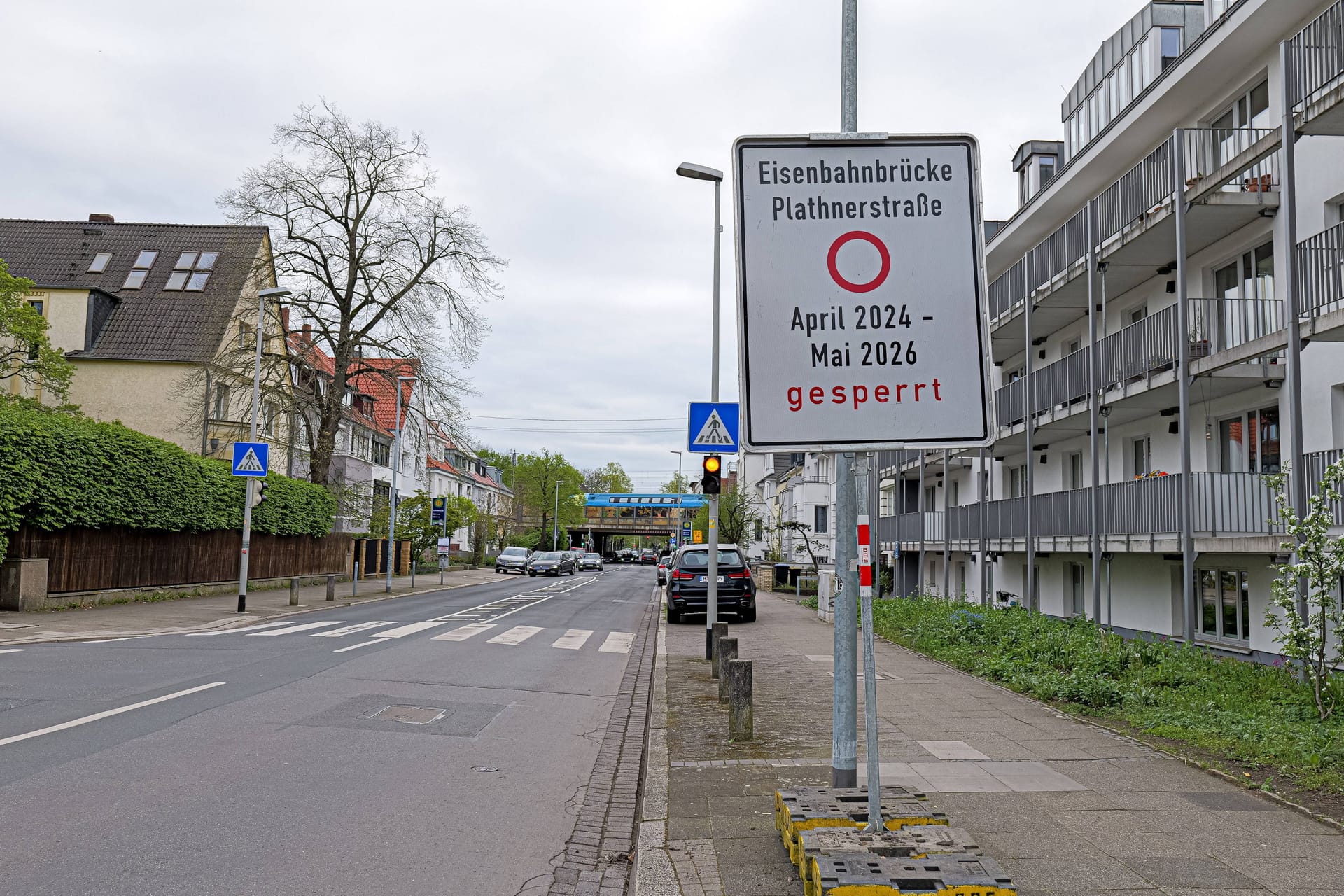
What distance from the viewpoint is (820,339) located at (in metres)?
4.48

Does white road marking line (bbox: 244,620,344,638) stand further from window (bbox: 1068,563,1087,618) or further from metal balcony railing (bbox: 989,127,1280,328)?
window (bbox: 1068,563,1087,618)

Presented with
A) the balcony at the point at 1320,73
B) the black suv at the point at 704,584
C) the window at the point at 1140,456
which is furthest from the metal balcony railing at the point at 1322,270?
the black suv at the point at 704,584

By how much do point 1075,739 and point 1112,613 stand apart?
51.2 ft

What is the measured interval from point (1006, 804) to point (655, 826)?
6.92 feet

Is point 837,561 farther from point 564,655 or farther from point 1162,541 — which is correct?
point 1162,541

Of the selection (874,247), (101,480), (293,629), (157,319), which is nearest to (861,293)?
(874,247)

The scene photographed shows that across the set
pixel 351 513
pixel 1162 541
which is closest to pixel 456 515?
pixel 351 513

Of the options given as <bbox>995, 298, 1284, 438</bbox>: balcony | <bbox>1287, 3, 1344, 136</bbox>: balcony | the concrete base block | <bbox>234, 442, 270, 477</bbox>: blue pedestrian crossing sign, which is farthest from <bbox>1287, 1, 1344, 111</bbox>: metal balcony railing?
the concrete base block

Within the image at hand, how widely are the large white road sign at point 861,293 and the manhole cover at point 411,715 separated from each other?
6.07 m

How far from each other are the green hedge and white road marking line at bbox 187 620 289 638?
4229mm

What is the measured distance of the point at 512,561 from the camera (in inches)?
2414

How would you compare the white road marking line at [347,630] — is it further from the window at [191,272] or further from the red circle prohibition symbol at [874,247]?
the window at [191,272]

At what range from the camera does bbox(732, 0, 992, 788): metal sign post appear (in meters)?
4.39

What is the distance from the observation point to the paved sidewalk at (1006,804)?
4.63 meters
